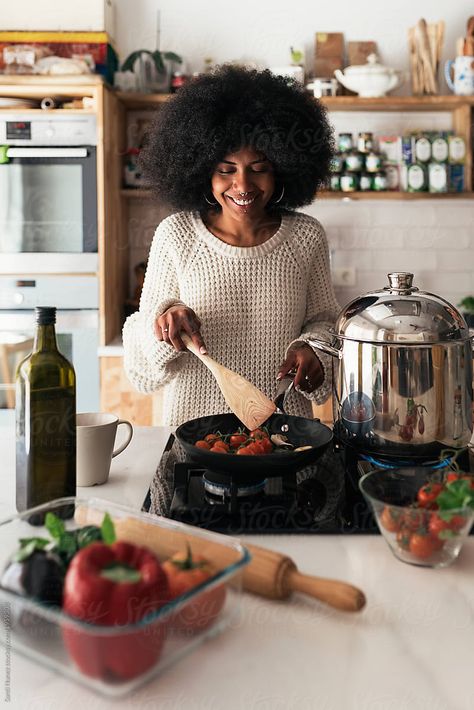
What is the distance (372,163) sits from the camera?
318 cm

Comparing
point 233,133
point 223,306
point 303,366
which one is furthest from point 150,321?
point 233,133

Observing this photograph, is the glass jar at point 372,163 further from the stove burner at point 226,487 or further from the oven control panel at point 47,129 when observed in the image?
the stove burner at point 226,487

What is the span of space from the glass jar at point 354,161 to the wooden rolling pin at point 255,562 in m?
2.62

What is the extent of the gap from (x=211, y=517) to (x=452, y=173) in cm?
266

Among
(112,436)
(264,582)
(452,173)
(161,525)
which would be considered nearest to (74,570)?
(161,525)

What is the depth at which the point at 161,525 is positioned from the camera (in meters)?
0.71

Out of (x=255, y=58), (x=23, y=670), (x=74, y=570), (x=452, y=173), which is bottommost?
(x=23, y=670)

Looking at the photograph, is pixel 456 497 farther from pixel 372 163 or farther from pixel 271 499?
pixel 372 163

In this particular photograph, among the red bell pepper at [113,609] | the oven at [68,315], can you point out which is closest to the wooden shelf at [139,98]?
the oven at [68,315]

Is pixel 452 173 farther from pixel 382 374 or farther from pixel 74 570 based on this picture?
pixel 74 570

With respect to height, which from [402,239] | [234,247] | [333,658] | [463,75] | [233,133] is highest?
[463,75]

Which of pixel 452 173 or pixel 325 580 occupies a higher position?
pixel 452 173

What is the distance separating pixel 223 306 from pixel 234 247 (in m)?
0.14

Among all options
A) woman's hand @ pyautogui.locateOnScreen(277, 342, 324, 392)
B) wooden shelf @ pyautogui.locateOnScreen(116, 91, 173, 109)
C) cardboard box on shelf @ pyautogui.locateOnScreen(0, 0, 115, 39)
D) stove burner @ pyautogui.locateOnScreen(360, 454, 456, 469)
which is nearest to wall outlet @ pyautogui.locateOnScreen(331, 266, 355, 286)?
wooden shelf @ pyautogui.locateOnScreen(116, 91, 173, 109)
